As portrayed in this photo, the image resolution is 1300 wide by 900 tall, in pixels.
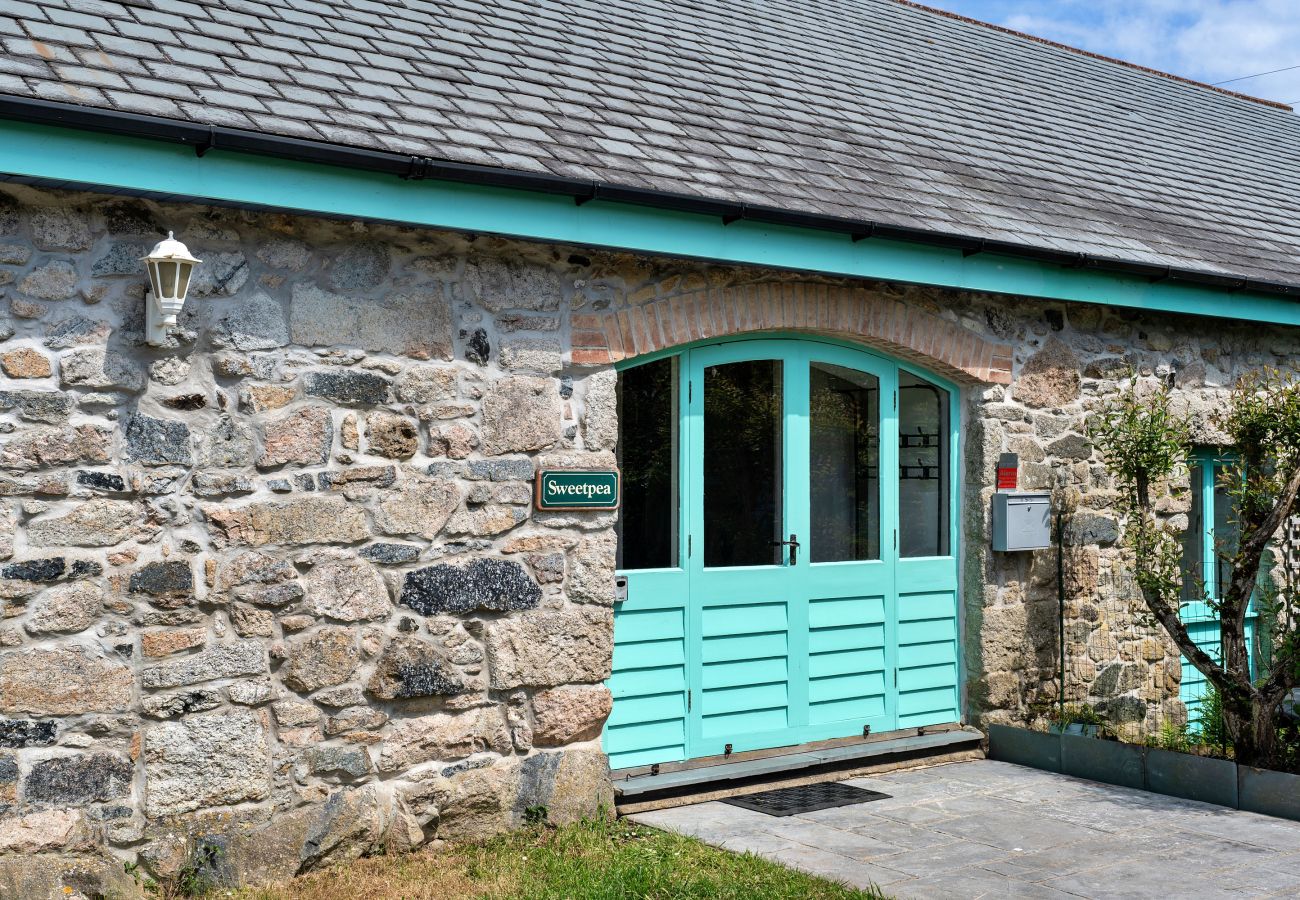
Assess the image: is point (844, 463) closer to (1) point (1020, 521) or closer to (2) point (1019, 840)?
(1) point (1020, 521)

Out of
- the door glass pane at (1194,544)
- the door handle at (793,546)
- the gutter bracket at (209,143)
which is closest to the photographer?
the gutter bracket at (209,143)

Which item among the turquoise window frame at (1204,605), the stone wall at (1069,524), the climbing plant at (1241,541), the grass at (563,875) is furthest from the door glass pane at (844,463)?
the turquoise window frame at (1204,605)

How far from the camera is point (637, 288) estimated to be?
6410mm

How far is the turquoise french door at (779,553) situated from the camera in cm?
662

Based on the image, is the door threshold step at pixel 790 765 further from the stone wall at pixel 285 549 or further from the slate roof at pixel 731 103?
the slate roof at pixel 731 103

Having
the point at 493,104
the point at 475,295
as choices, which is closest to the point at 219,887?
the point at 475,295

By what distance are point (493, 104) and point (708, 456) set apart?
7.11ft

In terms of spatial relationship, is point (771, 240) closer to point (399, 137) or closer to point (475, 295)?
point (475, 295)

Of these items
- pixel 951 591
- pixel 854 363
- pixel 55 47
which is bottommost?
pixel 951 591

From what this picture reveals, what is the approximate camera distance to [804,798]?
674 cm

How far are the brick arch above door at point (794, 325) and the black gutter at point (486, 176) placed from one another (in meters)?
0.43

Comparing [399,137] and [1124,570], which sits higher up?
[399,137]

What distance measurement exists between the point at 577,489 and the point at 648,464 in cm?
67

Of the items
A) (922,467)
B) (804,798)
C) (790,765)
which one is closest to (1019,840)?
(804,798)
